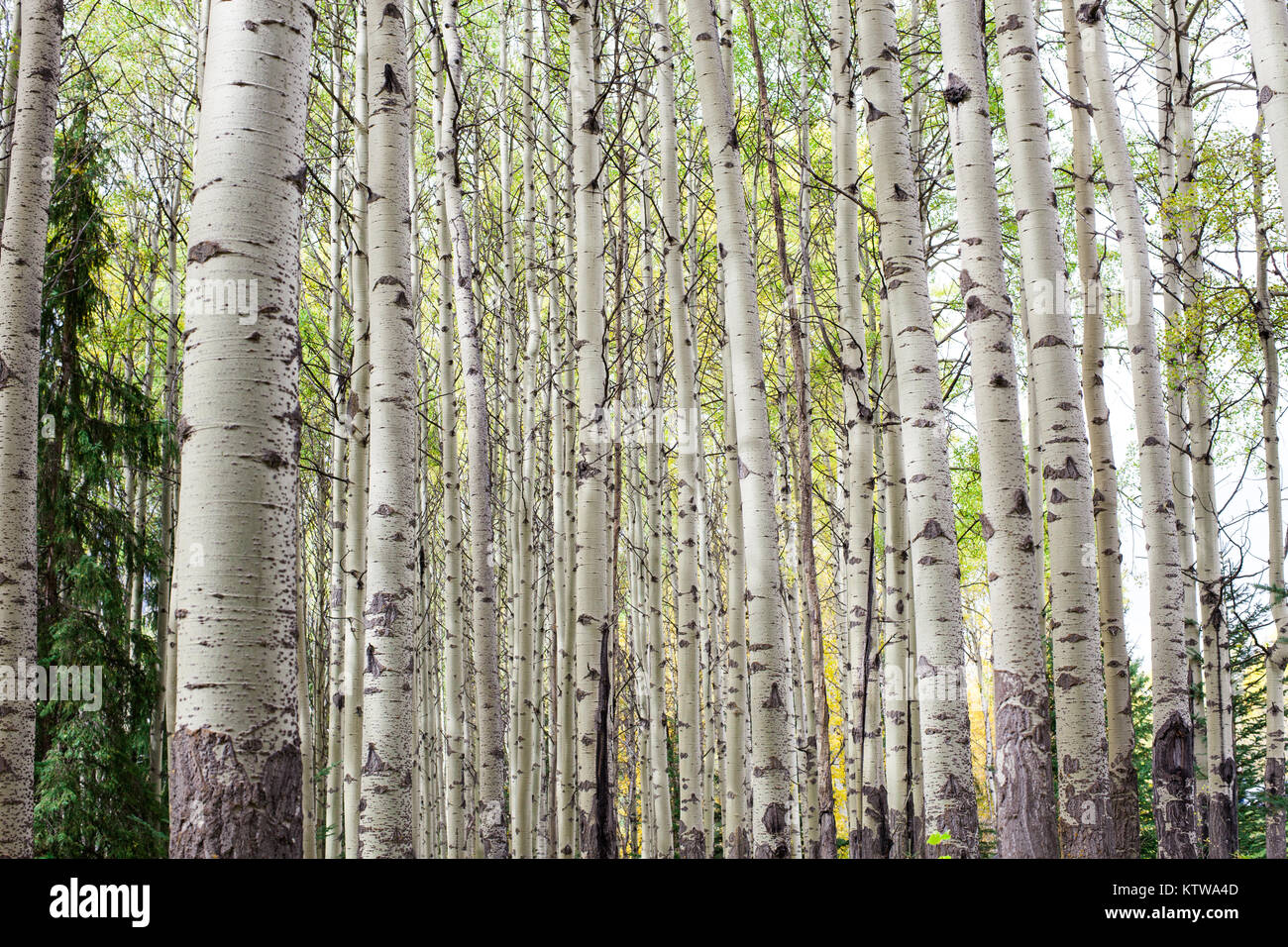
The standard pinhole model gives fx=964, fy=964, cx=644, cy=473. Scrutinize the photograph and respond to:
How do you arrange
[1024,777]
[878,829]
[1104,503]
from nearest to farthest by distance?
1. [1024,777]
2. [1104,503]
3. [878,829]

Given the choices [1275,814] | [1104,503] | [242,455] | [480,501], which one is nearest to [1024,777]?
[1104,503]

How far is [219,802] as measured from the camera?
6.78ft

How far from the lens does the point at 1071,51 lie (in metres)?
6.07

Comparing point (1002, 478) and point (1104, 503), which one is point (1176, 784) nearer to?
point (1104, 503)

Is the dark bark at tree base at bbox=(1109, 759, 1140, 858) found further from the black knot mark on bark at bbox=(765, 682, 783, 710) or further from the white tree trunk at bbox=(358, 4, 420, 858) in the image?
the white tree trunk at bbox=(358, 4, 420, 858)

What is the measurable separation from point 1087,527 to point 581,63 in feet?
11.7

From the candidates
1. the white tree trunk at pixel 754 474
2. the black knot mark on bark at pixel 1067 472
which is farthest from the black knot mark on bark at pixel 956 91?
the black knot mark on bark at pixel 1067 472

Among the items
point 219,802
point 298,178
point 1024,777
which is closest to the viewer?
point 219,802

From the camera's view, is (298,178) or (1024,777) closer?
(298,178)

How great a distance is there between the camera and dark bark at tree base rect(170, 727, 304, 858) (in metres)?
2.06

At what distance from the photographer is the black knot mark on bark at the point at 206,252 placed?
227 cm

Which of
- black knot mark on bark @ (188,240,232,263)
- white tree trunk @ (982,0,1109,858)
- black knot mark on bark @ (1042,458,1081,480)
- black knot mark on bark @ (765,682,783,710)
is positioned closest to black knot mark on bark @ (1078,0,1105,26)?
white tree trunk @ (982,0,1109,858)

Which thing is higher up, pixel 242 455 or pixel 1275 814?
pixel 242 455

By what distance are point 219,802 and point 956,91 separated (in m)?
3.85
